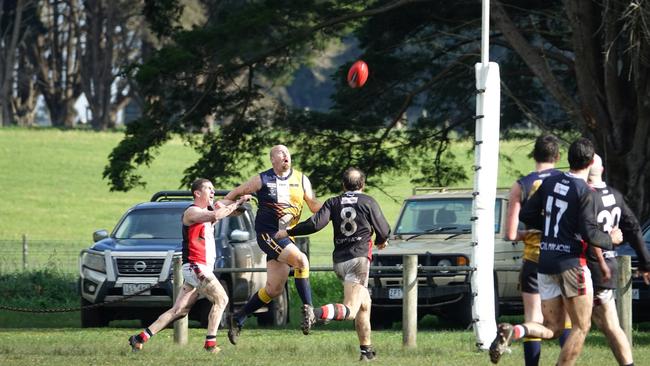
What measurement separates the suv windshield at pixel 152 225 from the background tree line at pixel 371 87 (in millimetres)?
5908

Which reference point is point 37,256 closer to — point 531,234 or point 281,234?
point 281,234

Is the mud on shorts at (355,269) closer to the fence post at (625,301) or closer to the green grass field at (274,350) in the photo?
the green grass field at (274,350)

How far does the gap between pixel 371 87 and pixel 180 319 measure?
1374cm

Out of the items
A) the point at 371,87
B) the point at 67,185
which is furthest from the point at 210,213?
the point at 67,185

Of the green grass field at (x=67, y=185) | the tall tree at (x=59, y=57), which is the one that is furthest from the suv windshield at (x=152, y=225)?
the tall tree at (x=59, y=57)

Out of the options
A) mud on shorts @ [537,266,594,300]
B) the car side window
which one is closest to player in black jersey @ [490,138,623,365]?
mud on shorts @ [537,266,594,300]

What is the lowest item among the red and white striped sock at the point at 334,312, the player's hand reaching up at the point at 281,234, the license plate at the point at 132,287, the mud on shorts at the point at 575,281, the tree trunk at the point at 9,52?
the license plate at the point at 132,287

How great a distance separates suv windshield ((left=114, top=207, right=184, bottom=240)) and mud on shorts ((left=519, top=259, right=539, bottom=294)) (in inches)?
365

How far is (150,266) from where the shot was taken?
1872 centimetres

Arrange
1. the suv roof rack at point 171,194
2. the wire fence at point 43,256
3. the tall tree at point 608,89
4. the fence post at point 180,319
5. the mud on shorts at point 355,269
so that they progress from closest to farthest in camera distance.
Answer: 1. the mud on shorts at point 355,269
2. the fence post at point 180,319
3. the suv roof rack at point 171,194
4. the tall tree at point 608,89
5. the wire fence at point 43,256

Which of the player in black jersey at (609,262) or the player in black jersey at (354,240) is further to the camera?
the player in black jersey at (354,240)

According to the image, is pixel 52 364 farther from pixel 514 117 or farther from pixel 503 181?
pixel 503 181

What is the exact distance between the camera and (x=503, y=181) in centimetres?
5000

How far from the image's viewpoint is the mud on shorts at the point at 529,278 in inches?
415
